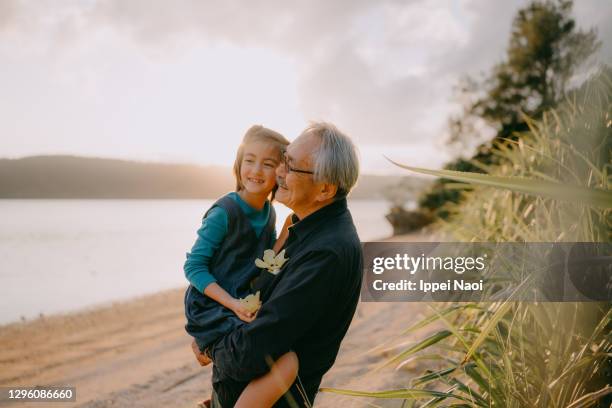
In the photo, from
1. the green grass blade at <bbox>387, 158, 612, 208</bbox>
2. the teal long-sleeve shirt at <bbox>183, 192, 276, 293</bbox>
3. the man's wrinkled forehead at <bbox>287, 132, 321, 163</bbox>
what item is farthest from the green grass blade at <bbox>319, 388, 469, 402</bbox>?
the green grass blade at <bbox>387, 158, 612, 208</bbox>

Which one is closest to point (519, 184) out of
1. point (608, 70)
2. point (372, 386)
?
point (608, 70)

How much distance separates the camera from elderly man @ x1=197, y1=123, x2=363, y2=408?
5.26 feet

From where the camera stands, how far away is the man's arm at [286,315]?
1589 millimetres

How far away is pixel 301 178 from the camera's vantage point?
72.9 inches

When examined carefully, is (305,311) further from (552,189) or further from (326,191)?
(552,189)

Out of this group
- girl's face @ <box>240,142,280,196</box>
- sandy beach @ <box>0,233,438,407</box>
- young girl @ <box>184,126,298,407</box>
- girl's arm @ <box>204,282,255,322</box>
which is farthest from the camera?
sandy beach @ <box>0,233,438,407</box>

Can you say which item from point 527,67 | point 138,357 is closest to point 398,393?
point 138,357

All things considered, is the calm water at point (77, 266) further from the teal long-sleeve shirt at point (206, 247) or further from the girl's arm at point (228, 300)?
the girl's arm at point (228, 300)

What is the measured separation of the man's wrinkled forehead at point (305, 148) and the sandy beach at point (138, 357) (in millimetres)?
1395

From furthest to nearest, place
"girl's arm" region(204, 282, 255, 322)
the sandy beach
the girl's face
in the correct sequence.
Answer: the sandy beach < the girl's face < "girl's arm" region(204, 282, 255, 322)

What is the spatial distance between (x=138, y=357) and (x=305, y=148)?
15.8ft

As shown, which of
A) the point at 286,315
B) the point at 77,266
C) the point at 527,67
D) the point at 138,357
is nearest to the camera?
the point at 286,315

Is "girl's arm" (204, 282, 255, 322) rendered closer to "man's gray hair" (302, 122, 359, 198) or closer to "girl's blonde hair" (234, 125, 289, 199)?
"man's gray hair" (302, 122, 359, 198)

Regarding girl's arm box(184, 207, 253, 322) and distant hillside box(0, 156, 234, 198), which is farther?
distant hillside box(0, 156, 234, 198)
